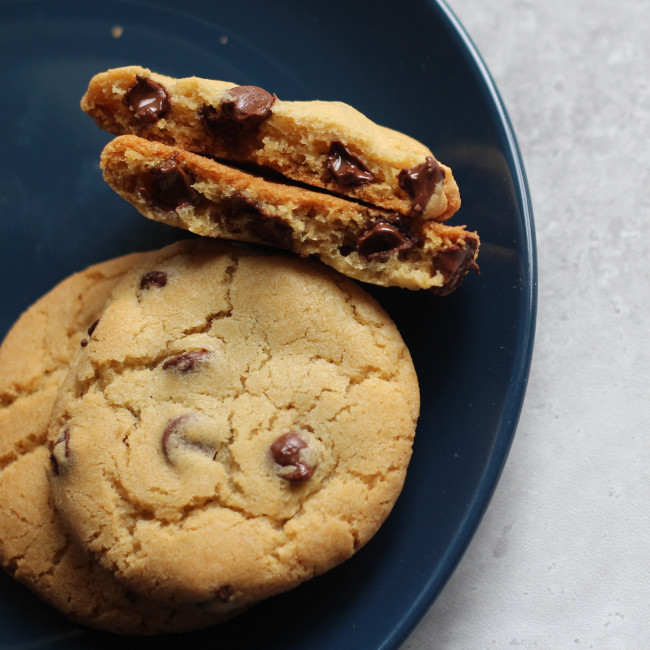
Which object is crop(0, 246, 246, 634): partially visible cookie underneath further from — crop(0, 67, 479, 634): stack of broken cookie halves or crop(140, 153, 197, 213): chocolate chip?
crop(140, 153, 197, 213): chocolate chip

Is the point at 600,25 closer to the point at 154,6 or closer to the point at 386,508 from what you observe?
the point at 154,6

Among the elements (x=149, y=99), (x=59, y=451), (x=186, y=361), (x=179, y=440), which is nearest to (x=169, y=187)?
(x=149, y=99)

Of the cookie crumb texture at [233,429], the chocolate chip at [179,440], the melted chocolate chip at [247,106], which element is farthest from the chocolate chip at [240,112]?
the chocolate chip at [179,440]

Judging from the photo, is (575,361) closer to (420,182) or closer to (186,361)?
(420,182)

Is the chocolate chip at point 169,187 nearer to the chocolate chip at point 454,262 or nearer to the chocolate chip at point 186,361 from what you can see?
the chocolate chip at point 186,361

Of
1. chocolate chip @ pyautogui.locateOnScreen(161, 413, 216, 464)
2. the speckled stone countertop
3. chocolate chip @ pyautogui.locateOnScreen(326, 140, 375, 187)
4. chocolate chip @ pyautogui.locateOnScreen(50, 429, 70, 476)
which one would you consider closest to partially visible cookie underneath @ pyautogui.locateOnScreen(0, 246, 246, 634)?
chocolate chip @ pyautogui.locateOnScreen(50, 429, 70, 476)
